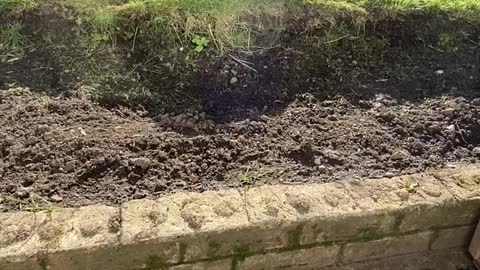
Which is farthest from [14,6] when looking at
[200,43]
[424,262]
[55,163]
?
[424,262]

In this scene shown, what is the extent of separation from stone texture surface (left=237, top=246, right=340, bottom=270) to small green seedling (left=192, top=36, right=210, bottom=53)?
1209 millimetres

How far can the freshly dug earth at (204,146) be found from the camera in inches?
87.2

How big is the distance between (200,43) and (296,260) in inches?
49.8

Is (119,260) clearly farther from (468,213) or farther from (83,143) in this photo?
(468,213)

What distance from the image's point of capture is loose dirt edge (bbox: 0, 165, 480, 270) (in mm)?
1900

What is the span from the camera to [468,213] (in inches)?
90.8

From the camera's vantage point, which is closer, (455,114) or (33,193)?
(33,193)

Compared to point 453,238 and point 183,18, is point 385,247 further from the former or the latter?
point 183,18

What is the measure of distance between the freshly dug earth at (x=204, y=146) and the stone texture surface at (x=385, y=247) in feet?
0.91

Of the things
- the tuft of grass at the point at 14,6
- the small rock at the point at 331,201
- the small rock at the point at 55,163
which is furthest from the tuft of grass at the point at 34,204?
the tuft of grass at the point at 14,6

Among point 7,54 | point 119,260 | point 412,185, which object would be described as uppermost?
point 7,54

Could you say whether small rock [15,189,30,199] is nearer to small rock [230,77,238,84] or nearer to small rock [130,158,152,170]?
small rock [130,158,152,170]

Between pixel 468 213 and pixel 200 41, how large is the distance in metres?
1.53

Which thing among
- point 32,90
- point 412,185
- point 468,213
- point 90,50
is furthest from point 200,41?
point 468,213
